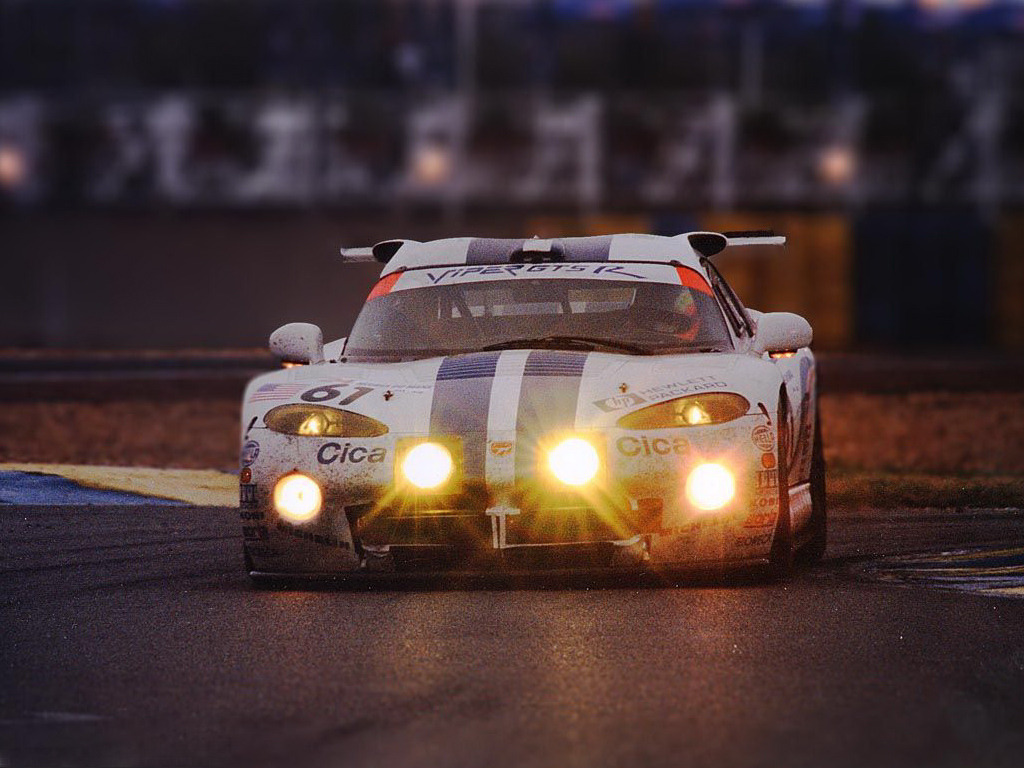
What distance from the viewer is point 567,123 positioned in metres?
39.5

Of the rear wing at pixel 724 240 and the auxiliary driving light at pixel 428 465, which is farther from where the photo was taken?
the rear wing at pixel 724 240

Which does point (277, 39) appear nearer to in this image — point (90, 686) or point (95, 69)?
point (95, 69)

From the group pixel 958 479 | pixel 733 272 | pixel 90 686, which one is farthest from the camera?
pixel 733 272

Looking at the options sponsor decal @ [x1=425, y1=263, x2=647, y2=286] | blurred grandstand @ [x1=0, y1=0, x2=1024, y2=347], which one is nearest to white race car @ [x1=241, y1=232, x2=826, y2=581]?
sponsor decal @ [x1=425, y1=263, x2=647, y2=286]

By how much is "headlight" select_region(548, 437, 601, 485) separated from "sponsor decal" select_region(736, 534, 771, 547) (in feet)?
2.05

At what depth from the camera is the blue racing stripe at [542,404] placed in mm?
7469

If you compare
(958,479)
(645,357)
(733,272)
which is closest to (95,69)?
(733,272)

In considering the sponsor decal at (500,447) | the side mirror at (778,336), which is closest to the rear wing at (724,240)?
the side mirror at (778,336)

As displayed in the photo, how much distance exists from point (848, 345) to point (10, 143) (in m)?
16.2

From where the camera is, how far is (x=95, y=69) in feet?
133

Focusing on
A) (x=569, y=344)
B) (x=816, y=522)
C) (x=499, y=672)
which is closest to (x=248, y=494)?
(x=569, y=344)

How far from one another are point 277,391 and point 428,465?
2.76 feet

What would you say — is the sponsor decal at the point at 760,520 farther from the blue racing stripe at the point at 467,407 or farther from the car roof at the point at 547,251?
the car roof at the point at 547,251

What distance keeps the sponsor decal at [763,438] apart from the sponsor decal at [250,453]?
1866 mm
